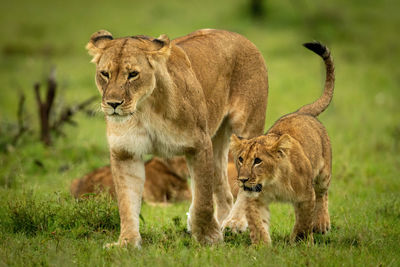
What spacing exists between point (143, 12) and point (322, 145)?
58.9 feet

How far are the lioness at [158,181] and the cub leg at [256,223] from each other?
264 cm

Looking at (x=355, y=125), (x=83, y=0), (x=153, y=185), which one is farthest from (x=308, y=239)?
(x=83, y=0)

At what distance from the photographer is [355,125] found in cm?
1180

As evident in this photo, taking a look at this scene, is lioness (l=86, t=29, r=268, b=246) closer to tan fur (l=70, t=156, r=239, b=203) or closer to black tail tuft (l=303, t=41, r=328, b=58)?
black tail tuft (l=303, t=41, r=328, b=58)

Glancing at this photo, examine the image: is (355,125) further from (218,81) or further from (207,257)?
(207,257)

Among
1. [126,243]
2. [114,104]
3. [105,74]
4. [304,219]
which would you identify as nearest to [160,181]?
[126,243]

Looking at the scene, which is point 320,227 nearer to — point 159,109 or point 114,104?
point 159,109

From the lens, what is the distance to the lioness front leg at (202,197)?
509cm

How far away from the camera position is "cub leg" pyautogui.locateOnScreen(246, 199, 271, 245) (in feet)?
15.9

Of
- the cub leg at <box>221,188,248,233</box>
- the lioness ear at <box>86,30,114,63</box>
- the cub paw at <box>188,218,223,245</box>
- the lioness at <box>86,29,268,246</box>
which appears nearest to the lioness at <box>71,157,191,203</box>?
the cub leg at <box>221,188,248,233</box>

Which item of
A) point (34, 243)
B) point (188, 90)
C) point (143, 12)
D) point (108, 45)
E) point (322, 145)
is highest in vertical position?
point (143, 12)

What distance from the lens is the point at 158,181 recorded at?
8.04 meters

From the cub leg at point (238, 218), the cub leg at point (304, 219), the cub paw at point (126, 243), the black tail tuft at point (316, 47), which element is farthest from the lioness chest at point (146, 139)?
the black tail tuft at point (316, 47)

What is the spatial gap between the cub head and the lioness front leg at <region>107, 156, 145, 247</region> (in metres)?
0.84
